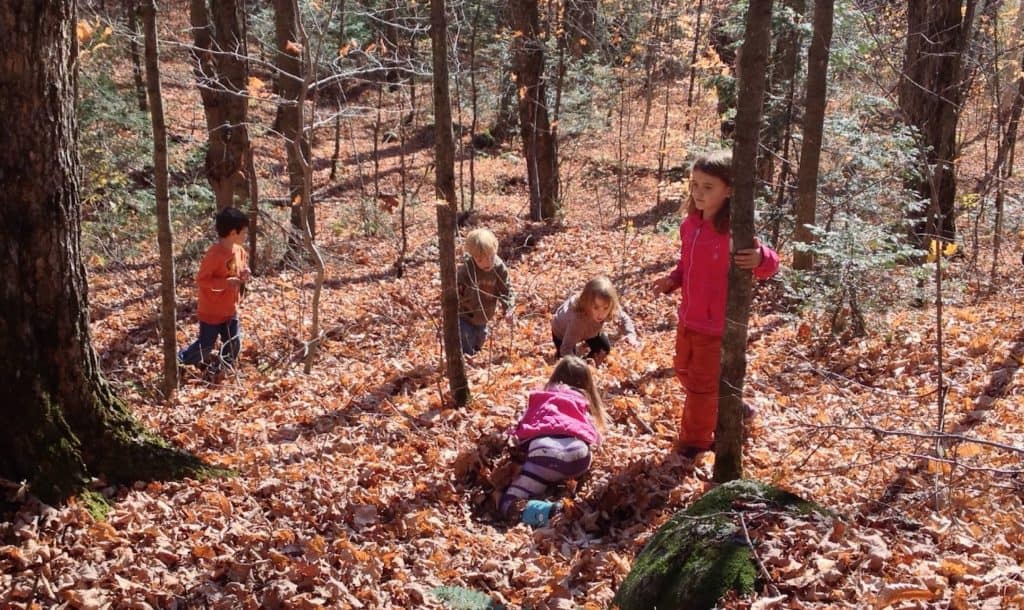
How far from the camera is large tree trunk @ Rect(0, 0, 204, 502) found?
3510 millimetres

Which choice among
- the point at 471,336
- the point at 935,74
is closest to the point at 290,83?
the point at 471,336

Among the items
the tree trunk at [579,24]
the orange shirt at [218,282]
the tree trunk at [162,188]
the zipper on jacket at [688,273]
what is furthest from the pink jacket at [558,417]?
the tree trunk at [579,24]

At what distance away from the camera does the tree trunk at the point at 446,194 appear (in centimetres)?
495

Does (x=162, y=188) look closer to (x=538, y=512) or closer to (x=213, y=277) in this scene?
(x=213, y=277)

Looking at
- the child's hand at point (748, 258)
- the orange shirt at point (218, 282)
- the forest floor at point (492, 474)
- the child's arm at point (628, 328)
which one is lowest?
the forest floor at point (492, 474)

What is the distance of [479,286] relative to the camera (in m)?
7.56

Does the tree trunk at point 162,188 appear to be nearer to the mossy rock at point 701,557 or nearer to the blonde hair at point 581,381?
the blonde hair at point 581,381

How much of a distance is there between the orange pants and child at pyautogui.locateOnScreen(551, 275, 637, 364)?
62.6 inches

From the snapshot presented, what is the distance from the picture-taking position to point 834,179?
8.02 meters

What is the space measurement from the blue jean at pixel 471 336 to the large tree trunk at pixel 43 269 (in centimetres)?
404

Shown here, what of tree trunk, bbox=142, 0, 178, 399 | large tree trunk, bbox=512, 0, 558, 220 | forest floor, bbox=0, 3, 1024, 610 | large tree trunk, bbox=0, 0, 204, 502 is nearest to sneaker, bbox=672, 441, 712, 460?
forest floor, bbox=0, 3, 1024, 610

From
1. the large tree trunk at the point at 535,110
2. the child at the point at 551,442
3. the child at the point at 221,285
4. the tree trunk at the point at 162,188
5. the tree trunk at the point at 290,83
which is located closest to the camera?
the child at the point at 551,442

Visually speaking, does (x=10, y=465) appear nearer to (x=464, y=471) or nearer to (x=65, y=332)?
(x=65, y=332)

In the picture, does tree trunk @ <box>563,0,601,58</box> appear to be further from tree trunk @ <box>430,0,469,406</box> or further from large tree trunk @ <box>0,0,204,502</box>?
large tree trunk @ <box>0,0,204,502</box>
